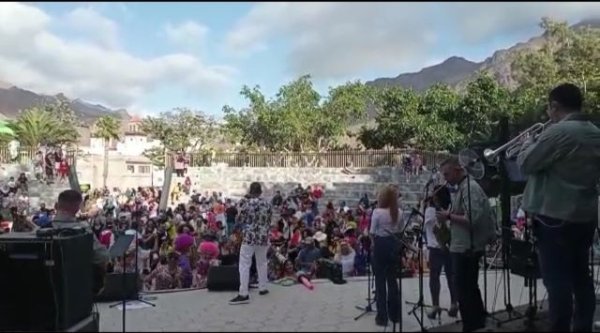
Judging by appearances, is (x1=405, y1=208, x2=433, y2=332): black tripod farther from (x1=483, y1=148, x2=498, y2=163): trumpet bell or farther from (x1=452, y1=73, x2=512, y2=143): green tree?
(x1=452, y1=73, x2=512, y2=143): green tree

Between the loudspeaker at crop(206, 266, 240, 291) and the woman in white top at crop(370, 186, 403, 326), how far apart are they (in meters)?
2.36

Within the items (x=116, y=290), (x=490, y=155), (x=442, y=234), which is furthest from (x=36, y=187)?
(x=490, y=155)

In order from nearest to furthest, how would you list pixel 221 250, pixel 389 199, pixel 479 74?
pixel 389 199
pixel 221 250
pixel 479 74

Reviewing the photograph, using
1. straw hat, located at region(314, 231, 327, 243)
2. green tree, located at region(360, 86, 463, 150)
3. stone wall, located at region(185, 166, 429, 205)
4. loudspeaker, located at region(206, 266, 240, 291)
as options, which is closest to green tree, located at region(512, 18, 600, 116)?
green tree, located at region(360, 86, 463, 150)

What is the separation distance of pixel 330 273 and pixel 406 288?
107 cm

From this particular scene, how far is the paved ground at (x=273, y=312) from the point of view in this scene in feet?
17.7

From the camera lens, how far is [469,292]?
16.1ft

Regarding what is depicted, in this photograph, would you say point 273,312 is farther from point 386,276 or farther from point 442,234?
point 442,234

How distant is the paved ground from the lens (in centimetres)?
541

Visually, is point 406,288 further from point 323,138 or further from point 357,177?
point 323,138

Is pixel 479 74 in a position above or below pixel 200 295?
above

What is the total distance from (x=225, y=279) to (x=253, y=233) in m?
0.89

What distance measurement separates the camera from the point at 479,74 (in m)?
35.9

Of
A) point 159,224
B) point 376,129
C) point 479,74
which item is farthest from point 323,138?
point 159,224
